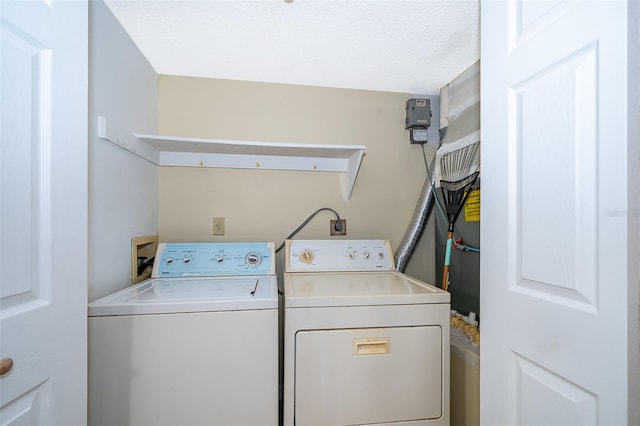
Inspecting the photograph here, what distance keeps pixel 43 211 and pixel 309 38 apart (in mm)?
1286

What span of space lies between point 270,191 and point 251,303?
92cm

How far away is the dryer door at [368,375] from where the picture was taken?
1079mm

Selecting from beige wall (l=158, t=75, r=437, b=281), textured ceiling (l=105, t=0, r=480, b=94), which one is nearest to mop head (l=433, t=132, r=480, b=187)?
beige wall (l=158, t=75, r=437, b=281)

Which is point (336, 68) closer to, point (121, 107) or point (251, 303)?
point (121, 107)

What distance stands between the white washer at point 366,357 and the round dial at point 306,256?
461 mm

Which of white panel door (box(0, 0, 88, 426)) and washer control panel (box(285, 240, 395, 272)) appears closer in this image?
white panel door (box(0, 0, 88, 426))

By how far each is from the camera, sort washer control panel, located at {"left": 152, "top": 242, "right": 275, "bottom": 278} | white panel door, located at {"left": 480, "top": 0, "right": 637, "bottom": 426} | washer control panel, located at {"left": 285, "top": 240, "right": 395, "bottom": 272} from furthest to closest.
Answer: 1. washer control panel, located at {"left": 285, "top": 240, "right": 395, "bottom": 272}
2. washer control panel, located at {"left": 152, "top": 242, "right": 275, "bottom": 278}
3. white panel door, located at {"left": 480, "top": 0, "right": 637, "bottom": 426}

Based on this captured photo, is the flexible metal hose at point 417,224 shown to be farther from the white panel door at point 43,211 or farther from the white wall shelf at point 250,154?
the white panel door at point 43,211

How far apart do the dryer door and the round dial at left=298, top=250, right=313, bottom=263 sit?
1.96 ft

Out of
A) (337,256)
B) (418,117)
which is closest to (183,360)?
(337,256)

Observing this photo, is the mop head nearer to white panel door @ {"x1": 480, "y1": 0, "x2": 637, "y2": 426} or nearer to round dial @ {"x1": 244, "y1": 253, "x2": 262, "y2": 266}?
white panel door @ {"x1": 480, "y1": 0, "x2": 637, "y2": 426}

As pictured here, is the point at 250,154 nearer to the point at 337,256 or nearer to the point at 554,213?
the point at 337,256

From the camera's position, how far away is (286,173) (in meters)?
1.84

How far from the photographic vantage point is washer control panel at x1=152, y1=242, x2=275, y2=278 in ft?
4.88
